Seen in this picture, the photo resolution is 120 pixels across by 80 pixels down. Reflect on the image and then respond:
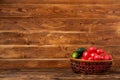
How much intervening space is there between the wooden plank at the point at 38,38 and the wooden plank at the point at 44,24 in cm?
7

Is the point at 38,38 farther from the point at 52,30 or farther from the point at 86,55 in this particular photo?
the point at 86,55

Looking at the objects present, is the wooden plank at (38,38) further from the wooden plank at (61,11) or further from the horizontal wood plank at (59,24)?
the wooden plank at (61,11)

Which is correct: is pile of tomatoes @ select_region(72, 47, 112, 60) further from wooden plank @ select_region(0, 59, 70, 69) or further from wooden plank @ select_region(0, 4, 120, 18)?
wooden plank @ select_region(0, 4, 120, 18)

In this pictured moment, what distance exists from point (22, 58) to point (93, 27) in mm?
A: 717

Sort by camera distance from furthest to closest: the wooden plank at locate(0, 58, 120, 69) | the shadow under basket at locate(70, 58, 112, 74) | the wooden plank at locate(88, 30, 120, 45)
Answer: the wooden plank at locate(88, 30, 120, 45) < the wooden plank at locate(0, 58, 120, 69) < the shadow under basket at locate(70, 58, 112, 74)

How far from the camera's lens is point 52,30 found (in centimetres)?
280

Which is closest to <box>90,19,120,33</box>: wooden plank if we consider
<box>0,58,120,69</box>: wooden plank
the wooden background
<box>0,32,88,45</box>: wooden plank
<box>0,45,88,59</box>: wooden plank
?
the wooden background

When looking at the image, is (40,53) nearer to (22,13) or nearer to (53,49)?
(53,49)

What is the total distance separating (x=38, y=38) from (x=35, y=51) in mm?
128

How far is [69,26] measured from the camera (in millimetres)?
2816

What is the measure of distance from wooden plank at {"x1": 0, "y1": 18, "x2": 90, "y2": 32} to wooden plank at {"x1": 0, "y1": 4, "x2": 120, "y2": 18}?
0.20 feet

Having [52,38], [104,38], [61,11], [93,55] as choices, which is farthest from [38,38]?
[93,55]

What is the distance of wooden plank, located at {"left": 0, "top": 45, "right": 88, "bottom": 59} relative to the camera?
268 cm

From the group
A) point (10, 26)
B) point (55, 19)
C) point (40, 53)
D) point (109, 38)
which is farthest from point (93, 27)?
point (10, 26)
